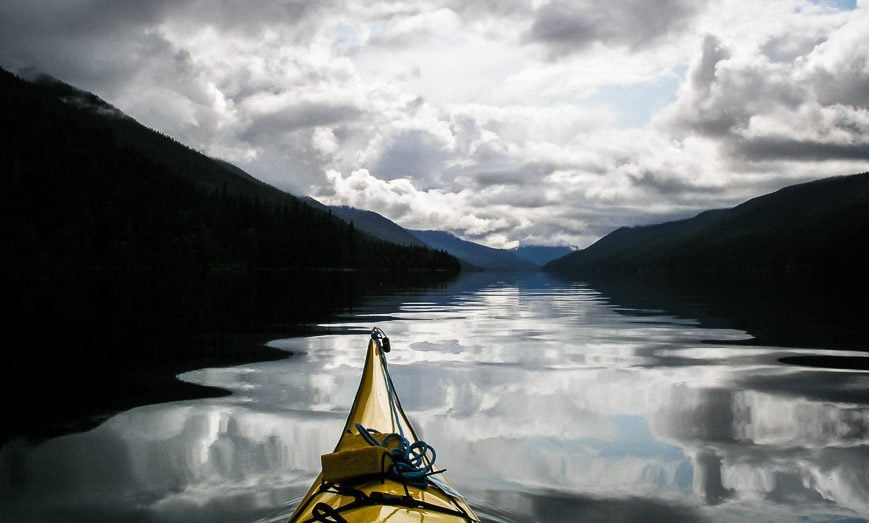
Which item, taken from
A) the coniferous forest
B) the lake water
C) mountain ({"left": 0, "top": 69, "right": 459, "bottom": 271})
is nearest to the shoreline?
the coniferous forest

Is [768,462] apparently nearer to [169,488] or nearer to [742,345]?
[169,488]

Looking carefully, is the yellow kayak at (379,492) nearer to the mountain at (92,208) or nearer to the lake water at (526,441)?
the lake water at (526,441)

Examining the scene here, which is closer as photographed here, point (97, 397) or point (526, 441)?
point (526, 441)

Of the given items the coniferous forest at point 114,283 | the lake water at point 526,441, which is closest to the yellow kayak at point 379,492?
the lake water at point 526,441

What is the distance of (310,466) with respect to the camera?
31.9 feet

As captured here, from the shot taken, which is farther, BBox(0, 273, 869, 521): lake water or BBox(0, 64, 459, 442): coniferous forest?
BBox(0, 64, 459, 442): coniferous forest

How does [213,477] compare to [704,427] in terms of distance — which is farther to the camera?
[704,427]

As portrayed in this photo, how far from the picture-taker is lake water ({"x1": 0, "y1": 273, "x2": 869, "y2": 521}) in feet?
27.4

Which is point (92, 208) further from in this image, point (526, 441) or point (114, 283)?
point (526, 441)

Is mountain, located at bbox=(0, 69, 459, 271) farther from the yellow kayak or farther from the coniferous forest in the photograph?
the yellow kayak

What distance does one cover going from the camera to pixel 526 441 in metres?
11.2

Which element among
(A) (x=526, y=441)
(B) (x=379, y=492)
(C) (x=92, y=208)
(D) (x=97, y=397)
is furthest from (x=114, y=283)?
(C) (x=92, y=208)

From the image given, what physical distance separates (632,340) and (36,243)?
136 m

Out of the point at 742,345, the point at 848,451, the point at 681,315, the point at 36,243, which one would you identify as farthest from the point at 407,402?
the point at 36,243
